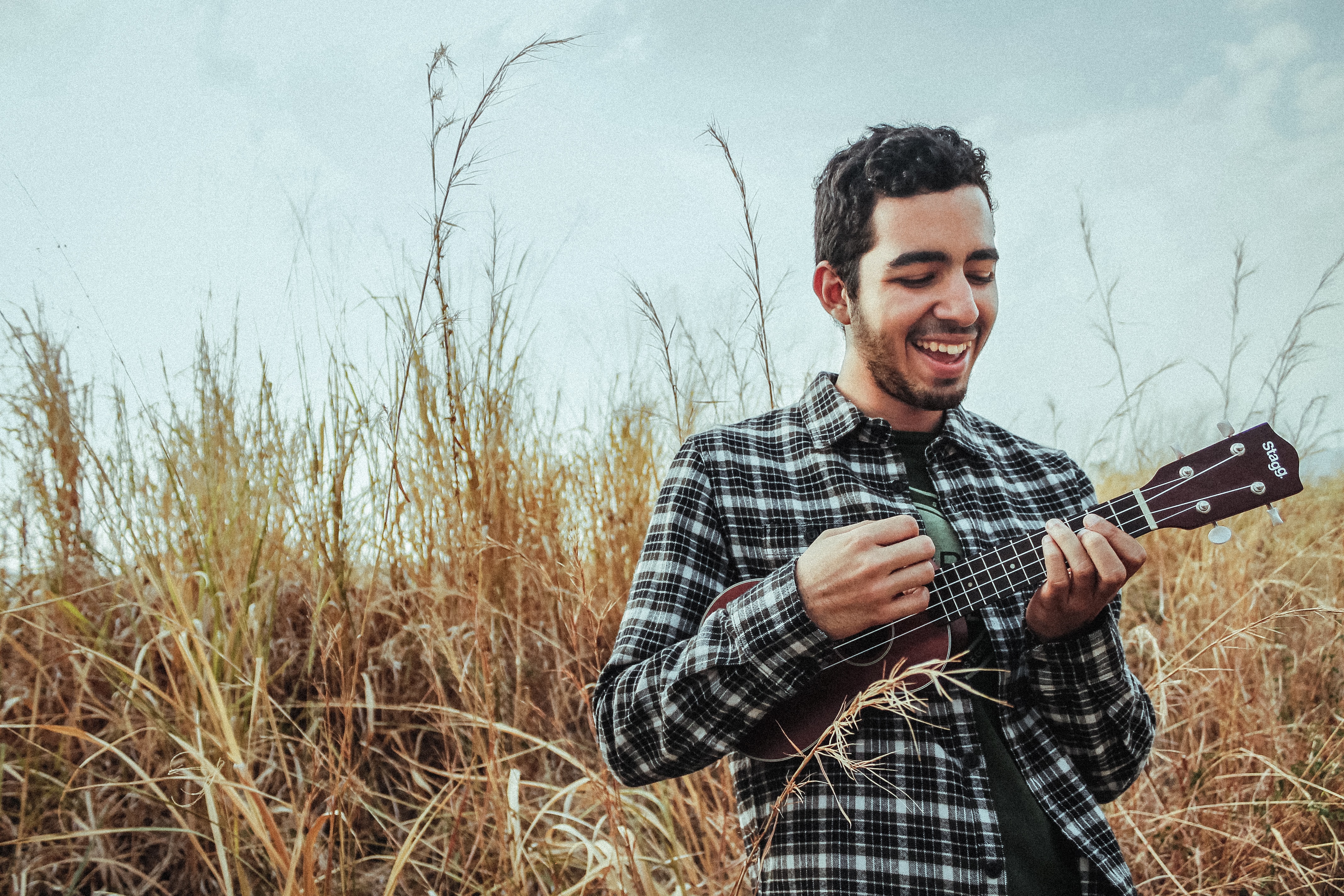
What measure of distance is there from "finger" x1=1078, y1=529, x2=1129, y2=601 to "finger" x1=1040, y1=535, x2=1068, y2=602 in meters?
0.04

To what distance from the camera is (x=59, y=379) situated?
2578 mm

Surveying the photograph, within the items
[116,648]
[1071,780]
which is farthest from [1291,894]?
[116,648]

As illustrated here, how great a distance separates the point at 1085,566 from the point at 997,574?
0.41 ft

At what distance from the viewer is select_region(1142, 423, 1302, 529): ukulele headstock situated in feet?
4.07

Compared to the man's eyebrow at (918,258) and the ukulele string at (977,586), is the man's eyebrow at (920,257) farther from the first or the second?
the ukulele string at (977,586)

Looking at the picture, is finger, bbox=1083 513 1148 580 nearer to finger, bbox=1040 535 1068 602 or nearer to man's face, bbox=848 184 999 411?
finger, bbox=1040 535 1068 602

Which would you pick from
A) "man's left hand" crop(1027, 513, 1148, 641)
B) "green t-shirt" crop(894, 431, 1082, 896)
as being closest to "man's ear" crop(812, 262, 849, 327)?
"green t-shirt" crop(894, 431, 1082, 896)

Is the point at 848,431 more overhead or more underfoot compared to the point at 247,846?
more overhead

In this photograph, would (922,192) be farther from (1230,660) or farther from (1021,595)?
(1230,660)

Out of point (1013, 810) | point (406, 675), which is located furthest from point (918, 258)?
point (406, 675)

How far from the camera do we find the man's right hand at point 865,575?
106cm

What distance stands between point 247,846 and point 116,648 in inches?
37.5

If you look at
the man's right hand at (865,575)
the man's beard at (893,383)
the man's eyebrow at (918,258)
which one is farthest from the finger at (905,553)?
the man's eyebrow at (918,258)

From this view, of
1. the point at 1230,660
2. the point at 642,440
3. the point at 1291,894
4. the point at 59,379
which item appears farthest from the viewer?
the point at 642,440
